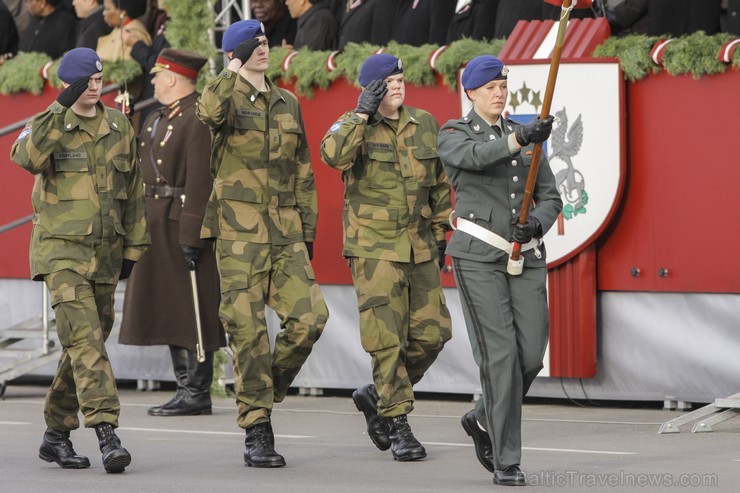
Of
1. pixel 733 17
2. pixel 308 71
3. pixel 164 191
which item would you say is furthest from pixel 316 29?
pixel 733 17

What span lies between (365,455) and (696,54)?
337cm

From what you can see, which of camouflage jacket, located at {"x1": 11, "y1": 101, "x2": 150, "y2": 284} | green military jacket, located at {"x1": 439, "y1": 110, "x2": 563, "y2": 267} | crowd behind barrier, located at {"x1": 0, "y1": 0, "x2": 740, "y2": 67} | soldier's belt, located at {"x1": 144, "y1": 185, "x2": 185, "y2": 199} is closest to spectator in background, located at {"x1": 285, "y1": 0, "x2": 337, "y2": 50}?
crowd behind barrier, located at {"x1": 0, "y1": 0, "x2": 740, "y2": 67}

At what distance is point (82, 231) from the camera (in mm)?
8570

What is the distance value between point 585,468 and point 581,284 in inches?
112

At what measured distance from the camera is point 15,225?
1278 centimetres

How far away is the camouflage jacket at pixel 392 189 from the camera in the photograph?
9000 millimetres

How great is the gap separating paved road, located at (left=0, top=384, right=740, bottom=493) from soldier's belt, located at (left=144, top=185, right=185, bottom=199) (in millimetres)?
1506

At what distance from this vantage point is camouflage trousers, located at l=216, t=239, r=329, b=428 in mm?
8656

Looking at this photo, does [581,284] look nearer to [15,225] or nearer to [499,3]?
[499,3]

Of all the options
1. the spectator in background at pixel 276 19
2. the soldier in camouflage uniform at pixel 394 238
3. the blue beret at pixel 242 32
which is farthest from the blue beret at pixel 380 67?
the spectator in background at pixel 276 19

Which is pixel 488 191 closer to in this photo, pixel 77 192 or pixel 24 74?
pixel 77 192

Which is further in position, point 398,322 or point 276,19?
point 276,19

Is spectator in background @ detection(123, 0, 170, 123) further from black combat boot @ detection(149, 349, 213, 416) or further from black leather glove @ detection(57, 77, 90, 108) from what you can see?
black leather glove @ detection(57, 77, 90, 108)

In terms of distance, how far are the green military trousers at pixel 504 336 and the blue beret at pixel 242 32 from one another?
1.83 metres
